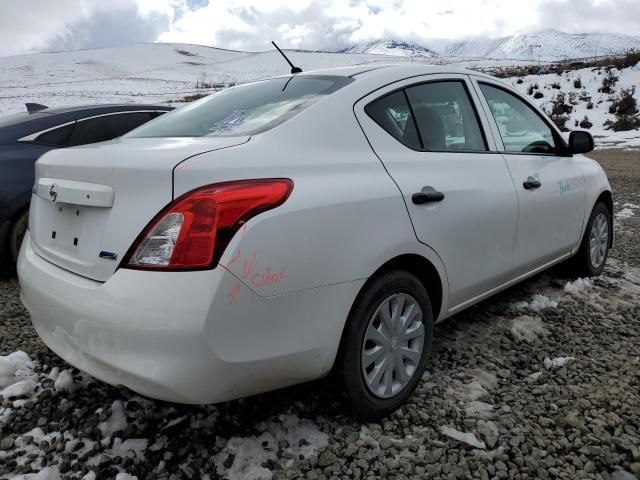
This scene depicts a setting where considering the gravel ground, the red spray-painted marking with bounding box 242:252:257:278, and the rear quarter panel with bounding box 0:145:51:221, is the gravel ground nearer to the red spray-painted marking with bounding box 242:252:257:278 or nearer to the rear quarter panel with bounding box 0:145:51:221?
the red spray-painted marking with bounding box 242:252:257:278

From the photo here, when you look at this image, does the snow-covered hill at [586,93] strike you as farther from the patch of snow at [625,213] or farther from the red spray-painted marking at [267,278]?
the red spray-painted marking at [267,278]

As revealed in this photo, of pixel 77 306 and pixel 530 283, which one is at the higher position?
pixel 77 306

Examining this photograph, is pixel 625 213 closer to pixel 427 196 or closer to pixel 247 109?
pixel 427 196

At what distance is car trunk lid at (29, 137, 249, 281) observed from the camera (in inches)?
67.6

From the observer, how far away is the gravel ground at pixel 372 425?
77.6 inches

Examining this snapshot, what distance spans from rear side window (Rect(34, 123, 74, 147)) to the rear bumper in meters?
2.83

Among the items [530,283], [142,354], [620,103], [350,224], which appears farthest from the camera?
[620,103]

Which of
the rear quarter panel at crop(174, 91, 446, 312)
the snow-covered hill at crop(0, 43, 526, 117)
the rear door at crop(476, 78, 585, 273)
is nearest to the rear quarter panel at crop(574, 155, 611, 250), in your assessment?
the rear door at crop(476, 78, 585, 273)

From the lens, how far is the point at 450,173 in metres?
2.48

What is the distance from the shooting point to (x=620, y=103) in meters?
20.4

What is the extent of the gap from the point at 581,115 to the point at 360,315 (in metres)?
22.4

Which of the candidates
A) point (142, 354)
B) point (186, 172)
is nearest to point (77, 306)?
point (142, 354)

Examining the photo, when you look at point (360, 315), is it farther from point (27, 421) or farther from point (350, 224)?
point (27, 421)

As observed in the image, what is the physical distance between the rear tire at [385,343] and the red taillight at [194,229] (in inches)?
25.4
